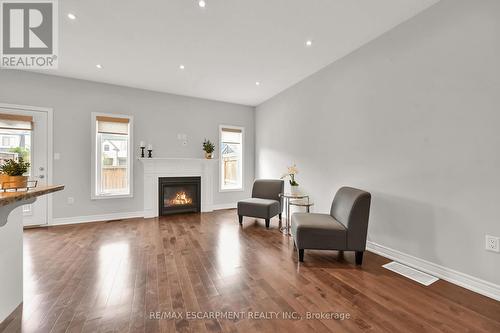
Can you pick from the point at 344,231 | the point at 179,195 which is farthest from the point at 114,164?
the point at 344,231

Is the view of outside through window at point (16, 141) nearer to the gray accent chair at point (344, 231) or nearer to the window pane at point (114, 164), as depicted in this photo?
the window pane at point (114, 164)

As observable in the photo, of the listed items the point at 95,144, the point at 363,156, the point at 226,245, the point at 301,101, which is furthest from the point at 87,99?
the point at 363,156

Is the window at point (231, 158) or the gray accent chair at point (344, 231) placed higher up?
the window at point (231, 158)

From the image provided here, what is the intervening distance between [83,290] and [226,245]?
5.43 ft

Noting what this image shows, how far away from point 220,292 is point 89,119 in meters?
4.35

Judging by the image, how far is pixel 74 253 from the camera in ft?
9.16

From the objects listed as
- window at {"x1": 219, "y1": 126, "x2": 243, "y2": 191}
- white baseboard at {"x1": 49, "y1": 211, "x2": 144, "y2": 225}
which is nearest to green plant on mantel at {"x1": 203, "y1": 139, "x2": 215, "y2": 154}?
window at {"x1": 219, "y1": 126, "x2": 243, "y2": 191}

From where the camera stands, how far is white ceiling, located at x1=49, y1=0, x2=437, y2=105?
2301 mm

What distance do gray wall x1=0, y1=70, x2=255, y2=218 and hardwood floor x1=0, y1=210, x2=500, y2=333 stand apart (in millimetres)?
1305

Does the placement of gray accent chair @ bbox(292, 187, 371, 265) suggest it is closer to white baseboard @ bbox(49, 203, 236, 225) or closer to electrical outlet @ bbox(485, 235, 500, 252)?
electrical outlet @ bbox(485, 235, 500, 252)

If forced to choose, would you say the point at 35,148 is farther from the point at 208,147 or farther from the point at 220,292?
the point at 220,292

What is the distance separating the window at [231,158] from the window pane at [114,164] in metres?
2.20

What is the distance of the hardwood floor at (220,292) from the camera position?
5.12ft

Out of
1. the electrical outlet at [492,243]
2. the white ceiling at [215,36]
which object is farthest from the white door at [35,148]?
the electrical outlet at [492,243]
